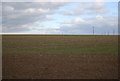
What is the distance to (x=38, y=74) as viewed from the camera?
6527 mm

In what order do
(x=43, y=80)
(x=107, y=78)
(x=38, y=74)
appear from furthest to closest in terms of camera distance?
(x=38, y=74) → (x=107, y=78) → (x=43, y=80)

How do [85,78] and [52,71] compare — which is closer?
[85,78]

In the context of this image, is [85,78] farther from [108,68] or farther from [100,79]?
[108,68]

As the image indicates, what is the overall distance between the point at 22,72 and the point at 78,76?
8.35 ft

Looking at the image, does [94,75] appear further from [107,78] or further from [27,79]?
[27,79]

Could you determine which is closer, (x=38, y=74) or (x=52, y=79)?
(x=52, y=79)

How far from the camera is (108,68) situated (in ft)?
24.4

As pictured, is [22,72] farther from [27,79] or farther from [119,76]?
[119,76]

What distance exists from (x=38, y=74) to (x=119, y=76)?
135 inches

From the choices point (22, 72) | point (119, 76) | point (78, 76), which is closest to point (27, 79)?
point (22, 72)

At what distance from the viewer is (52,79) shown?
230 inches

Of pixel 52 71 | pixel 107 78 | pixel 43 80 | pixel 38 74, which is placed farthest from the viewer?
pixel 52 71

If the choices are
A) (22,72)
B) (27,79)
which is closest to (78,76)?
(27,79)

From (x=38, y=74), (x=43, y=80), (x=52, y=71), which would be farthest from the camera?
(x=52, y=71)
